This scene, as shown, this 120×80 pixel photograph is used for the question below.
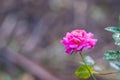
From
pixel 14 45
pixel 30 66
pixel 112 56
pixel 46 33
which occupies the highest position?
pixel 46 33

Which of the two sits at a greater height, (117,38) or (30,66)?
(30,66)

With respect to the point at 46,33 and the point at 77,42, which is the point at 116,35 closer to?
the point at 77,42

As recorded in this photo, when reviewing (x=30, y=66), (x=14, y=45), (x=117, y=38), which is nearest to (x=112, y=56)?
(x=117, y=38)

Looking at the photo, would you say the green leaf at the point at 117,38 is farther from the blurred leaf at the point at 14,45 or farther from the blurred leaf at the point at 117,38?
the blurred leaf at the point at 14,45

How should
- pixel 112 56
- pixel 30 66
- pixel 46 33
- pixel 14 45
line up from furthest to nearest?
pixel 46 33, pixel 14 45, pixel 30 66, pixel 112 56

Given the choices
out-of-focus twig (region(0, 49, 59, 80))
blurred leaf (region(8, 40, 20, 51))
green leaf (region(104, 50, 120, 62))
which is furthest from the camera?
blurred leaf (region(8, 40, 20, 51))

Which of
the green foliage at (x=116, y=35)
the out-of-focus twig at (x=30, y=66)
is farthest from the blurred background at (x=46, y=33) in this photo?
the green foliage at (x=116, y=35)

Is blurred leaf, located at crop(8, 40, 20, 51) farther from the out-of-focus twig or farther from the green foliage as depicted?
the green foliage

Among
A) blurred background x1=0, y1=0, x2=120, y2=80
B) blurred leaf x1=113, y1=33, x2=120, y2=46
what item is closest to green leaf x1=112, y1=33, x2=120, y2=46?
blurred leaf x1=113, y1=33, x2=120, y2=46

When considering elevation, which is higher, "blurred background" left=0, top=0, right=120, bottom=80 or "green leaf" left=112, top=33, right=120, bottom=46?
"blurred background" left=0, top=0, right=120, bottom=80
